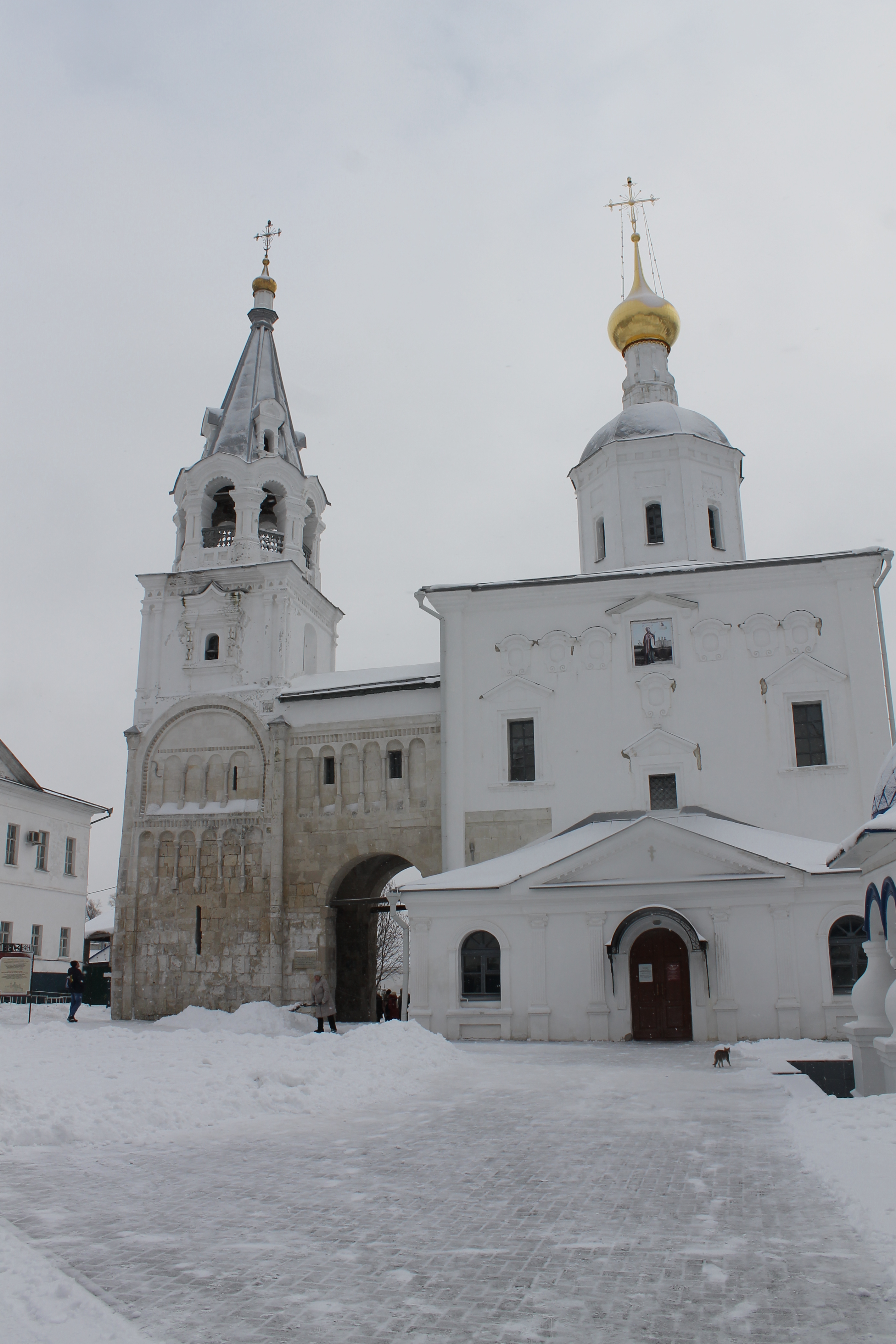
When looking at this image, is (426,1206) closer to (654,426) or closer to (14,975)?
(14,975)

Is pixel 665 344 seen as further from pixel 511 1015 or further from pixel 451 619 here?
pixel 511 1015

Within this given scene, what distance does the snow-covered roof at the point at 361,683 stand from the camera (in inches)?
981

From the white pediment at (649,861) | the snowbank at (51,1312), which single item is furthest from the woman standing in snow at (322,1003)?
the snowbank at (51,1312)

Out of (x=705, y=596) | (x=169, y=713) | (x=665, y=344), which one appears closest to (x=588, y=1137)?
(x=705, y=596)

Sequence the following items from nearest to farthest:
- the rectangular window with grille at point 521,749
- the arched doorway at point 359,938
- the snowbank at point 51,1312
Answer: the snowbank at point 51,1312 < the rectangular window with grille at point 521,749 < the arched doorway at point 359,938

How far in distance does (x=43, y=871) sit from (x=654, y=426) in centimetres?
2211

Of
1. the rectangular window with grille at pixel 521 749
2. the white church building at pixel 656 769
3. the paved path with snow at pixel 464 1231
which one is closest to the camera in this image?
the paved path with snow at pixel 464 1231

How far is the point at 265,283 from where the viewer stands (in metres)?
32.5

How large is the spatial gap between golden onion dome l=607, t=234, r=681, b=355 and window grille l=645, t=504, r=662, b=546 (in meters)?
5.95

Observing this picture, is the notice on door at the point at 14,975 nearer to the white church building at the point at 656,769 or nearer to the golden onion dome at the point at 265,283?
the white church building at the point at 656,769

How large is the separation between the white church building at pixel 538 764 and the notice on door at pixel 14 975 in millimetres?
5364

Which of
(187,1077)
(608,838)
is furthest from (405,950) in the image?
(187,1077)

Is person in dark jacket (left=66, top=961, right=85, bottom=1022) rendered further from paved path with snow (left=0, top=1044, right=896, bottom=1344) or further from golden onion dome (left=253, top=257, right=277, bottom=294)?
golden onion dome (left=253, top=257, right=277, bottom=294)

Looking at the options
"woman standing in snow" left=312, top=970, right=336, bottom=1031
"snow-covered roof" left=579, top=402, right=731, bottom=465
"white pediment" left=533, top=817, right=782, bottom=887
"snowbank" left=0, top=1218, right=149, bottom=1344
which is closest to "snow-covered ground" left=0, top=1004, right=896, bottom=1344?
"snowbank" left=0, top=1218, right=149, bottom=1344
